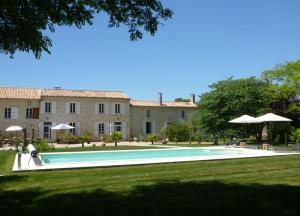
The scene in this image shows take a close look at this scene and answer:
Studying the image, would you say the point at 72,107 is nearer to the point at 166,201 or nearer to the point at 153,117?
the point at 153,117

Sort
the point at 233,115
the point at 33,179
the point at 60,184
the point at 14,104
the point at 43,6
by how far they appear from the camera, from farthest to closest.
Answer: the point at 14,104 < the point at 233,115 < the point at 33,179 < the point at 60,184 < the point at 43,6

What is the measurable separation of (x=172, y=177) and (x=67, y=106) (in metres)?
29.5

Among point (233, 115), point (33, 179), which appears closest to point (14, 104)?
point (233, 115)

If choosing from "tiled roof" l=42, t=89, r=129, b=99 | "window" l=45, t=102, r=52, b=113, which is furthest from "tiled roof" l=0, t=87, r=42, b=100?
"window" l=45, t=102, r=52, b=113

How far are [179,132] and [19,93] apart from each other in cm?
1670

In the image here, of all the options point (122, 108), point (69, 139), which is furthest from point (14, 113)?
point (122, 108)

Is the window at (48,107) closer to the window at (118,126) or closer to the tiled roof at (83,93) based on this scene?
the tiled roof at (83,93)

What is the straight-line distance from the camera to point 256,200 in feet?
21.7

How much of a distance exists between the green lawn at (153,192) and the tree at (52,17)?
2.75 metres

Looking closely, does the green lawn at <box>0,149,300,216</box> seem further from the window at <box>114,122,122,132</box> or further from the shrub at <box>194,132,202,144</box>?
the window at <box>114,122,122,132</box>

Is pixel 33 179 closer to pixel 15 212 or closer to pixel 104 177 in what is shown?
pixel 104 177

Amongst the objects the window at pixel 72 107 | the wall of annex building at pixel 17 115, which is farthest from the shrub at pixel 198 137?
the wall of annex building at pixel 17 115

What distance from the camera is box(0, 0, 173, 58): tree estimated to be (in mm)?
5641

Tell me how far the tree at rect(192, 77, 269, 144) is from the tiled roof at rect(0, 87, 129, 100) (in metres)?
12.7
